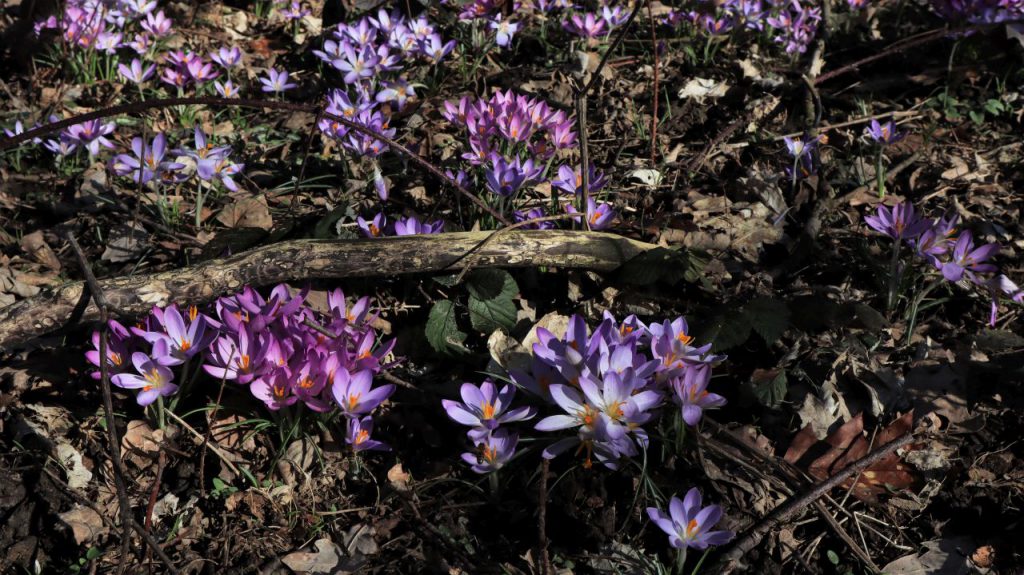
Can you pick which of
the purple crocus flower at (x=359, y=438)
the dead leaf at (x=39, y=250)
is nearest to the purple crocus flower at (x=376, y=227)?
the purple crocus flower at (x=359, y=438)

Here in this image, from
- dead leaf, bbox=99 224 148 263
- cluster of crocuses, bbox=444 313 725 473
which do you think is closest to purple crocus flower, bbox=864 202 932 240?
cluster of crocuses, bbox=444 313 725 473

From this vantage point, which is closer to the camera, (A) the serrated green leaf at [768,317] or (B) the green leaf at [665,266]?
(A) the serrated green leaf at [768,317]

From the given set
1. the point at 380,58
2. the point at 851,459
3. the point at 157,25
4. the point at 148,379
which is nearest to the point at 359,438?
the point at 148,379

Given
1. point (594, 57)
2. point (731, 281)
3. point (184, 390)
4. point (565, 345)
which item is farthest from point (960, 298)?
point (184, 390)

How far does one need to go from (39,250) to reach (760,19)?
3123 mm

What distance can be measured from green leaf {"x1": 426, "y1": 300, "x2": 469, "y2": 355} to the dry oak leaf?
938mm

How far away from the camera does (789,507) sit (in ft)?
5.70

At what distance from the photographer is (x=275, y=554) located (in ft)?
5.95

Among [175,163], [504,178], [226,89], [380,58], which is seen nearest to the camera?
[504,178]

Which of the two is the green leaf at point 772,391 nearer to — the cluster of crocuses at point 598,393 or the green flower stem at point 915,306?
the cluster of crocuses at point 598,393

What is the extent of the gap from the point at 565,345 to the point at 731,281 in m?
0.84

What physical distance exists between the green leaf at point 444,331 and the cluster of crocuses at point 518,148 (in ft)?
1.40

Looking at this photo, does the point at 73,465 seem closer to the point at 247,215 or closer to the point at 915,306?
the point at 247,215

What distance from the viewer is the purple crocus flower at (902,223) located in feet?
7.15
